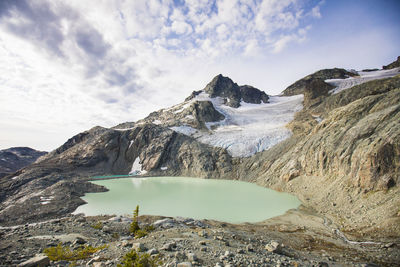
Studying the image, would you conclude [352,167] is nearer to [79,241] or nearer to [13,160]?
[79,241]

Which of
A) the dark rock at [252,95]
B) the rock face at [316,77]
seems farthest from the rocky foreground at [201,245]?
the dark rock at [252,95]

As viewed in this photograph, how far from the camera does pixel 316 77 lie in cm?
8575

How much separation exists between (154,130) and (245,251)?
53.4m

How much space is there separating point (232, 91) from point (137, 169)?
200ft

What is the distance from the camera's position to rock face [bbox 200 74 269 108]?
93.0m

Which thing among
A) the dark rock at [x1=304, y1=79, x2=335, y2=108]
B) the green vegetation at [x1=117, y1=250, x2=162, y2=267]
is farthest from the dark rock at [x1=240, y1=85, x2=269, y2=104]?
the green vegetation at [x1=117, y1=250, x2=162, y2=267]

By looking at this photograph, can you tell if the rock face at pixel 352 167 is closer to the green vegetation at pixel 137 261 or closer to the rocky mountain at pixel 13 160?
the green vegetation at pixel 137 261

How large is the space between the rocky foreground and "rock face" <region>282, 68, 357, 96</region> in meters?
78.8

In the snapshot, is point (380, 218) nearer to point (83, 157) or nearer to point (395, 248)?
point (395, 248)

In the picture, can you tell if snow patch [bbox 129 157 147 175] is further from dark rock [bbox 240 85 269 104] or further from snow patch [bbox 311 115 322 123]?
dark rock [bbox 240 85 269 104]

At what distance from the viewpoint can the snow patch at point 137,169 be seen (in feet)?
167

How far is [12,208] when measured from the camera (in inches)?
809

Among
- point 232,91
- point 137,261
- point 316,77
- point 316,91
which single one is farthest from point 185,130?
point 316,77

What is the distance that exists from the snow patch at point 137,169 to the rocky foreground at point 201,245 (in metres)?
36.7
